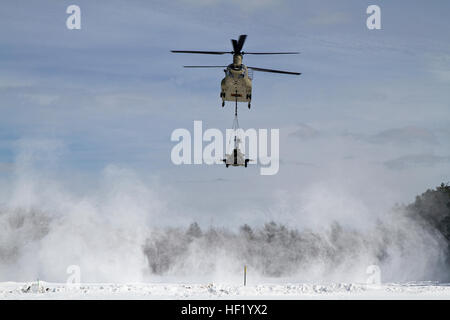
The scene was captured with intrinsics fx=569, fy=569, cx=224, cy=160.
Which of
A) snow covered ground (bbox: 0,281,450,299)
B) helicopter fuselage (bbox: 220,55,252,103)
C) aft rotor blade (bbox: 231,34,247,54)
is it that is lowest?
snow covered ground (bbox: 0,281,450,299)

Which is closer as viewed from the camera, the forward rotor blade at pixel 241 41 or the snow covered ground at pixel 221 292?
the snow covered ground at pixel 221 292

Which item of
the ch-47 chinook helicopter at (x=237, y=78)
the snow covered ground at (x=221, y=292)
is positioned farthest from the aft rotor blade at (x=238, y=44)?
the snow covered ground at (x=221, y=292)

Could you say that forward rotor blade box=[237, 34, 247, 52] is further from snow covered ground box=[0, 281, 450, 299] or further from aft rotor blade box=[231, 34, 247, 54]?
snow covered ground box=[0, 281, 450, 299]

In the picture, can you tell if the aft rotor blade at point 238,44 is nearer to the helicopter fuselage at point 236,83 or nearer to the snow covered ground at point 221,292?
the helicopter fuselage at point 236,83

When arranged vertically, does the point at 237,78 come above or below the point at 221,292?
above

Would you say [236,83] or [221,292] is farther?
[236,83]

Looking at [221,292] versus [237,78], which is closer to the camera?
[221,292]

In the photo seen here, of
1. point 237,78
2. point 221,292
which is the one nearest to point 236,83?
point 237,78

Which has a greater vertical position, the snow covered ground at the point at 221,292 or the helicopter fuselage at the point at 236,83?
the helicopter fuselage at the point at 236,83

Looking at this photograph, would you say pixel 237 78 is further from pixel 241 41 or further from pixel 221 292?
pixel 221 292

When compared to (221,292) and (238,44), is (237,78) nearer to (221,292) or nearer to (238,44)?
(238,44)

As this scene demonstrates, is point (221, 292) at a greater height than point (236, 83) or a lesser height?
lesser

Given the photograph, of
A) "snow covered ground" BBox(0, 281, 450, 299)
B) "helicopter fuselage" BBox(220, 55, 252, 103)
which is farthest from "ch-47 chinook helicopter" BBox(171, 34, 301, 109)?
"snow covered ground" BBox(0, 281, 450, 299)
